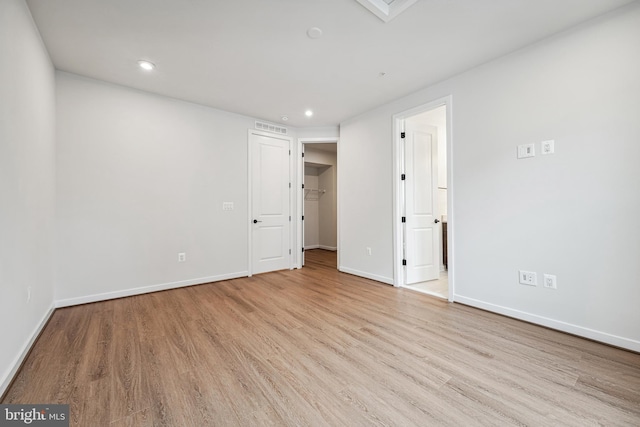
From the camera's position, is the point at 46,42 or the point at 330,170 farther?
the point at 330,170

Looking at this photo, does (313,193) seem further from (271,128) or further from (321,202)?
A: (271,128)

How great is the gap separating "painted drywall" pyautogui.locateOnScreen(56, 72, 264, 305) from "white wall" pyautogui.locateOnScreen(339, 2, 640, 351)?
3.17 metres

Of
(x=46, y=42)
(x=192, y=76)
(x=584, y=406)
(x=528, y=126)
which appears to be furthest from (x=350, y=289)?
(x=46, y=42)

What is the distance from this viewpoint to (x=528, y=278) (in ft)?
8.25

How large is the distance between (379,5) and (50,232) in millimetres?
3837

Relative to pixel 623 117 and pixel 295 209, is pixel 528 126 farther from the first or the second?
pixel 295 209

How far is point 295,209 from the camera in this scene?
16.2 ft

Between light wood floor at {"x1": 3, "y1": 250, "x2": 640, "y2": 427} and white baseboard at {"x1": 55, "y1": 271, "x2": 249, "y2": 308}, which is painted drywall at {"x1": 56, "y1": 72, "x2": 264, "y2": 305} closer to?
white baseboard at {"x1": 55, "y1": 271, "x2": 249, "y2": 308}

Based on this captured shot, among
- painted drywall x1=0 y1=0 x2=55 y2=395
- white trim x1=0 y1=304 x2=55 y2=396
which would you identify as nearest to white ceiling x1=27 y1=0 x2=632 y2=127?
painted drywall x1=0 y1=0 x2=55 y2=395

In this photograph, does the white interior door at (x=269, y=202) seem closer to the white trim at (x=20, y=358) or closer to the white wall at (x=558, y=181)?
the white trim at (x=20, y=358)

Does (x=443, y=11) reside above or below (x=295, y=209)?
above

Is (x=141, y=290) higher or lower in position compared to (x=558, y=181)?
lower

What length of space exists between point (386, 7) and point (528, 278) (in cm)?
276

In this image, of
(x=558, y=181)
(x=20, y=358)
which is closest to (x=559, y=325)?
(x=558, y=181)
